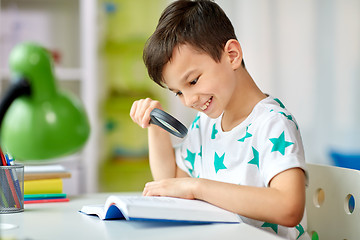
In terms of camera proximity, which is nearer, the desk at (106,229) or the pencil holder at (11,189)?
the desk at (106,229)

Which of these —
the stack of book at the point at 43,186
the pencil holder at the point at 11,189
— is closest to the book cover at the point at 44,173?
the stack of book at the point at 43,186

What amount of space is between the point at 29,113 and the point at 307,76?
2.05 meters

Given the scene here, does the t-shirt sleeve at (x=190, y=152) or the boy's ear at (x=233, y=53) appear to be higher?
the boy's ear at (x=233, y=53)

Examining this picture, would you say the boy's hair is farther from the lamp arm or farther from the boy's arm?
the lamp arm

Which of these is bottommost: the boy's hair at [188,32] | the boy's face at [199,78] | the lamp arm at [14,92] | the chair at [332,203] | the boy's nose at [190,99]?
the chair at [332,203]

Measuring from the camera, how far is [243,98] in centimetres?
113

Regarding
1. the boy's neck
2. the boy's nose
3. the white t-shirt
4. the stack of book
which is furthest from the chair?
the stack of book

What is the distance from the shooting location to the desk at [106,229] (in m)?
0.74

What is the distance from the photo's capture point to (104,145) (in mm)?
2744

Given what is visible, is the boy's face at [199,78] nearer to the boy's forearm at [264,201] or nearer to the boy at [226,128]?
the boy at [226,128]

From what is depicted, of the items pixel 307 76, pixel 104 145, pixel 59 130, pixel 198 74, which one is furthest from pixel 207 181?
pixel 104 145

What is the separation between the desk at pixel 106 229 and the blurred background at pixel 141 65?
1385 mm

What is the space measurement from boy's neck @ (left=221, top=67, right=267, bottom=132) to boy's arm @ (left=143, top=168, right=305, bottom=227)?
0.80 feet

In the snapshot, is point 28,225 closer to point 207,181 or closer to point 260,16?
point 207,181
